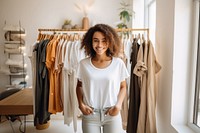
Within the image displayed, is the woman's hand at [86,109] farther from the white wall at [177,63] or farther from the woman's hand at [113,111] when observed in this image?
the white wall at [177,63]

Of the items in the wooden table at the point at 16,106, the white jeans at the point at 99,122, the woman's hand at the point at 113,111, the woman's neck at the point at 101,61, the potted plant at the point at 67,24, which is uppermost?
the potted plant at the point at 67,24

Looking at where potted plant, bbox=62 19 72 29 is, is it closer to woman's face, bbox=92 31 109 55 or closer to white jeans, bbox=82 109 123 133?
woman's face, bbox=92 31 109 55

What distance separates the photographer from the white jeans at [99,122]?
4.46 feet

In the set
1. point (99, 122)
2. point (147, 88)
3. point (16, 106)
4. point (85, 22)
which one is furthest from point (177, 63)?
point (85, 22)

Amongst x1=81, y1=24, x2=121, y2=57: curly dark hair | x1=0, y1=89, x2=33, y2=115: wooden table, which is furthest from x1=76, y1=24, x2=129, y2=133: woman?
x1=0, y1=89, x2=33, y2=115: wooden table

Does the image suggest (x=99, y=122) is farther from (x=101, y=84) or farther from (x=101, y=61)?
(x=101, y=61)

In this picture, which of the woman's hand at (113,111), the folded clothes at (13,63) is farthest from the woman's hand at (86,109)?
the folded clothes at (13,63)

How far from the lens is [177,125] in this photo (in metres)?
1.64

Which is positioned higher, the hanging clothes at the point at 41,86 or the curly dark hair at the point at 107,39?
the curly dark hair at the point at 107,39

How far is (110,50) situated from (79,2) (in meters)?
3.01

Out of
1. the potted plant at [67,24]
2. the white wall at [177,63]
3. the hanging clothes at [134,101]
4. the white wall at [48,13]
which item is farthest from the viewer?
the white wall at [48,13]

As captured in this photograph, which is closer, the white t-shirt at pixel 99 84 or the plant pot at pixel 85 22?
the white t-shirt at pixel 99 84

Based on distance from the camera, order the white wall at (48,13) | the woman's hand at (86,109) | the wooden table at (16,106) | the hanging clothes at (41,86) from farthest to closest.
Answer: the white wall at (48,13)
the wooden table at (16,106)
the hanging clothes at (41,86)
the woman's hand at (86,109)

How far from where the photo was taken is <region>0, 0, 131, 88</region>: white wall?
410cm
